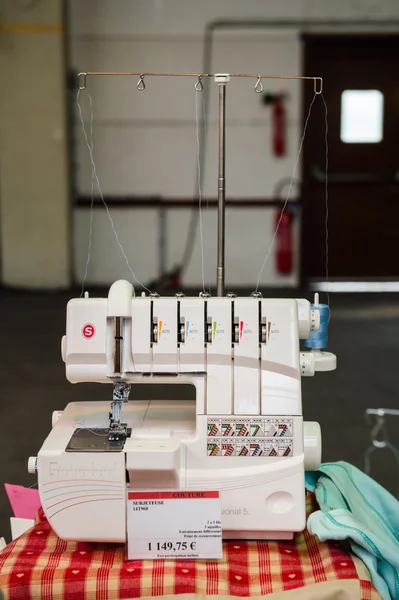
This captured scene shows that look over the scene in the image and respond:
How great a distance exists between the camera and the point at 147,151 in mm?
7246

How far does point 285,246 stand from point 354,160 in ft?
3.23

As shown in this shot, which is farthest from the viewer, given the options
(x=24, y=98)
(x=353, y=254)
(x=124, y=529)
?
(x=353, y=254)

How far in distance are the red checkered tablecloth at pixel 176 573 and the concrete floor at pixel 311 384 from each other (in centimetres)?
144

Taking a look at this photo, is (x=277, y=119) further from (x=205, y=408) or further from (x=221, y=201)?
(x=205, y=408)

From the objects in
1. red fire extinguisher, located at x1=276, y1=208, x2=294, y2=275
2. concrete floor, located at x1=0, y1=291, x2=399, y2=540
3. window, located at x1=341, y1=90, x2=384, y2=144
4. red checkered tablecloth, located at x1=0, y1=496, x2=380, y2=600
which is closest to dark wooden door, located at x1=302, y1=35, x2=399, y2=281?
window, located at x1=341, y1=90, x2=384, y2=144

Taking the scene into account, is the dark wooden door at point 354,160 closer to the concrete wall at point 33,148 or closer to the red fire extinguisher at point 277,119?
the red fire extinguisher at point 277,119

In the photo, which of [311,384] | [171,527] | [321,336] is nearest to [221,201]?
[321,336]

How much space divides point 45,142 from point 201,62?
1.52 metres

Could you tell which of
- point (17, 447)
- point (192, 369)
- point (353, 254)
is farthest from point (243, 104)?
point (192, 369)

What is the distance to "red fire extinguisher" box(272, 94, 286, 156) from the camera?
23.4ft

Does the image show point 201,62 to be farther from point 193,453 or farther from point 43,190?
point 193,453

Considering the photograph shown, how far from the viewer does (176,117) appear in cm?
716

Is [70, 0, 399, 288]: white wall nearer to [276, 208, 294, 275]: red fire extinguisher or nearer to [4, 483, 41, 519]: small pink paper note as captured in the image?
[276, 208, 294, 275]: red fire extinguisher

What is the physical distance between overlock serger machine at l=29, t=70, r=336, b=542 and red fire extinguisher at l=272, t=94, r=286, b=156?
5.82 m
